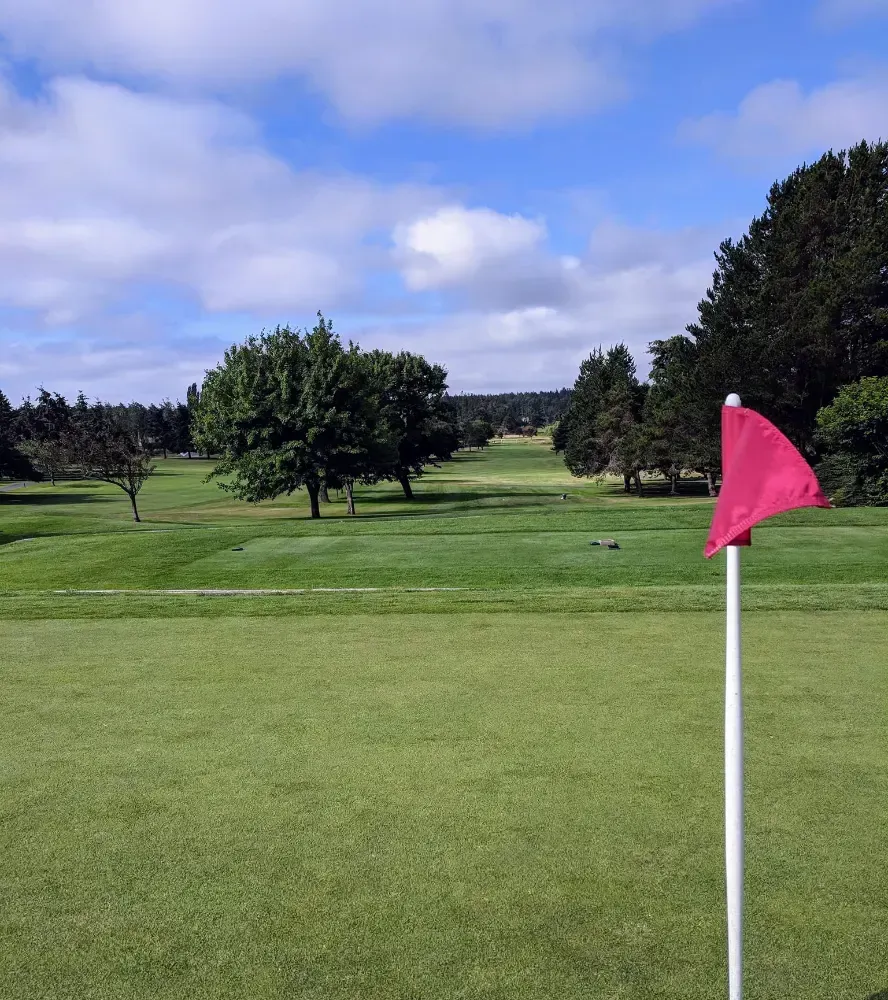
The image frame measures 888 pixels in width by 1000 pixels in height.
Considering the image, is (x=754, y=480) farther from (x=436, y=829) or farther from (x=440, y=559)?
(x=440, y=559)

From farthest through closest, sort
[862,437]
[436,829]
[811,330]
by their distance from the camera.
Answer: [811,330]
[862,437]
[436,829]

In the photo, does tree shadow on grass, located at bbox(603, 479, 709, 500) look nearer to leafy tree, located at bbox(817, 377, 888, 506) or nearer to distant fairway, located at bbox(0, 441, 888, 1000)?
leafy tree, located at bbox(817, 377, 888, 506)

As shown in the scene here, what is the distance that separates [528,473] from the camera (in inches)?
3369

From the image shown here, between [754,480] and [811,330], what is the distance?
1631 inches

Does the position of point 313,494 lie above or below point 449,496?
above

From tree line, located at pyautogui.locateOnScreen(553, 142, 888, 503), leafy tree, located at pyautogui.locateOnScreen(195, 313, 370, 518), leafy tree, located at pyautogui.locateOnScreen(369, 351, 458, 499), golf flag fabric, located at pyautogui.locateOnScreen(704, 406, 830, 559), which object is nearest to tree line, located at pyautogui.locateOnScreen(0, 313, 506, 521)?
leafy tree, located at pyautogui.locateOnScreen(195, 313, 370, 518)

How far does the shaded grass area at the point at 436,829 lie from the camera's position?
347 cm

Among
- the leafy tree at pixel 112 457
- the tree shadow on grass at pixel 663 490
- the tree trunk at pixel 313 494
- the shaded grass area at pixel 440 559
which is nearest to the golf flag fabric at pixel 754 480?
the shaded grass area at pixel 440 559

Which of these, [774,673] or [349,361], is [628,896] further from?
[349,361]

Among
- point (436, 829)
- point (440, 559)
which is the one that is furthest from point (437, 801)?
point (440, 559)

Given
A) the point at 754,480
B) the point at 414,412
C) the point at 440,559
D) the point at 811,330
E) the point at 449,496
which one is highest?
the point at 811,330

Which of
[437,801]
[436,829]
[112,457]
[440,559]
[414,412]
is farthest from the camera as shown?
[414,412]

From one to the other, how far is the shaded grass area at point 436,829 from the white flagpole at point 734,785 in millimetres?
449

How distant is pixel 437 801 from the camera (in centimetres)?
492
